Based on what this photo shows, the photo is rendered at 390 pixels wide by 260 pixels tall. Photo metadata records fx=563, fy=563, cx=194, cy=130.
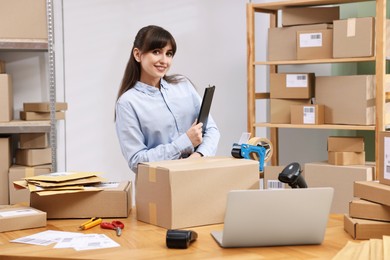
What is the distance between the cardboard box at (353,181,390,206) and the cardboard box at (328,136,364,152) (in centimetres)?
165

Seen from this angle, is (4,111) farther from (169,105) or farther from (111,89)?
(169,105)

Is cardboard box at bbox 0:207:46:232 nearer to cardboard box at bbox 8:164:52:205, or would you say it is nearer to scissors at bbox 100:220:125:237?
scissors at bbox 100:220:125:237

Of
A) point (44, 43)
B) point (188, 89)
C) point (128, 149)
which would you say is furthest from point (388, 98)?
point (44, 43)

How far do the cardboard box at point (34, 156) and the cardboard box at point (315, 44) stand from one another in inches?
62.9

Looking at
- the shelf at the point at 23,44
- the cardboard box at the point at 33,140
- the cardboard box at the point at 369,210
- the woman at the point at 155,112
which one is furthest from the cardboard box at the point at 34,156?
the cardboard box at the point at 369,210

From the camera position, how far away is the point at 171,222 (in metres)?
1.62

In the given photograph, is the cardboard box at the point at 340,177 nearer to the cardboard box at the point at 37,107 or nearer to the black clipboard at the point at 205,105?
the black clipboard at the point at 205,105

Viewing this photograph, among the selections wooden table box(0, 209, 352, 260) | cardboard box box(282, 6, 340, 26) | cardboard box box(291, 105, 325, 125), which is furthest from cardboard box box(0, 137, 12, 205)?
cardboard box box(282, 6, 340, 26)

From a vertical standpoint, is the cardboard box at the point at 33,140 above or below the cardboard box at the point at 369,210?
above

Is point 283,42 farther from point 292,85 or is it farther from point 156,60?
point 156,60

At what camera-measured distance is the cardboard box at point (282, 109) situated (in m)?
3.51

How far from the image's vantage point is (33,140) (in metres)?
3.23

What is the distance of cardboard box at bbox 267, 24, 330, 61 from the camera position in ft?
11.3

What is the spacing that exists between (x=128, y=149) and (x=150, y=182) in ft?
2.11
